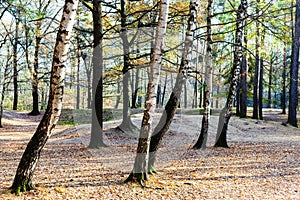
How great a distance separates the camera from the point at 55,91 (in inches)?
173

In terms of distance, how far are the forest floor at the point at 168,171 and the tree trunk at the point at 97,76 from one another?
19.8 inches

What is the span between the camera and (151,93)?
5.12 meters

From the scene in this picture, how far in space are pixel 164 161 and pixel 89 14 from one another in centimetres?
740

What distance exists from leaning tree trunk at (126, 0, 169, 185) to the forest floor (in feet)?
1.14

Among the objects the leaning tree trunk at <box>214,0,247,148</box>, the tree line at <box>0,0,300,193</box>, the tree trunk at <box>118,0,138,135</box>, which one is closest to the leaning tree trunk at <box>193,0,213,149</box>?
the tree line at <box>0,0,300,193</box>

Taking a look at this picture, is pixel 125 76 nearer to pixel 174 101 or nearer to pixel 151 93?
pixel 174 101

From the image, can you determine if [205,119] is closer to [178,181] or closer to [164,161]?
[164,161]

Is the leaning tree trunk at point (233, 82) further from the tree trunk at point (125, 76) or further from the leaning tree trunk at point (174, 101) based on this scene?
the tree trunk at point (125, 76)

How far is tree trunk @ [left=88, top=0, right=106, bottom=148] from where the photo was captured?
8.61 meters

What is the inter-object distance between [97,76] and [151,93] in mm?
3979

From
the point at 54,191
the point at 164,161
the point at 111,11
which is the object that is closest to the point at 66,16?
the point at 54,191


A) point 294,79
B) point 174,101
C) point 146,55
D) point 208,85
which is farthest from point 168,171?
point 294,79

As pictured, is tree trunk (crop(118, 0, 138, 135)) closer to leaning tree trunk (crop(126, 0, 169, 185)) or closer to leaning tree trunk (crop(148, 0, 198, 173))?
leaning tree trunk (crop(148, 0, 198, 173))

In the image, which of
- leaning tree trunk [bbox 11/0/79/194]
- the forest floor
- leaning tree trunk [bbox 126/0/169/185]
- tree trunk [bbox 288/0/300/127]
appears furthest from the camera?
tree trunk [bbox 288/0/300/127]
